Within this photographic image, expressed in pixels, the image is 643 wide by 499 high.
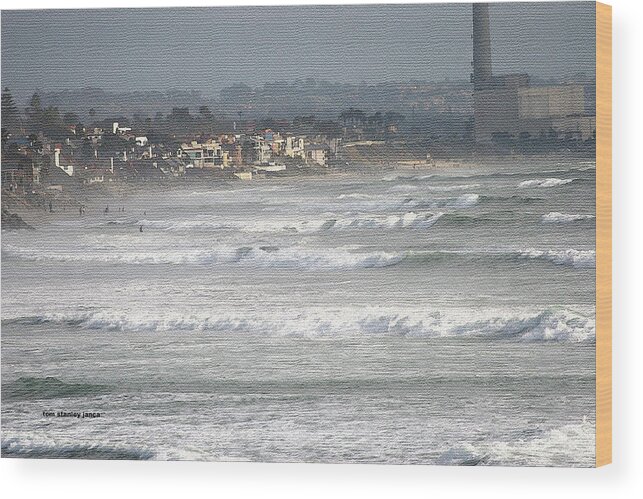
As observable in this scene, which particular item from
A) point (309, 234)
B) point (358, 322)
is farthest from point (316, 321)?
point (309, 234)

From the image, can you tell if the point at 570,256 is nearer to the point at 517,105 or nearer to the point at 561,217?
the point at 561,217

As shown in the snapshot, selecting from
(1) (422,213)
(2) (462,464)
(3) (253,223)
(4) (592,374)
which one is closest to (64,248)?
(3) (253,223)

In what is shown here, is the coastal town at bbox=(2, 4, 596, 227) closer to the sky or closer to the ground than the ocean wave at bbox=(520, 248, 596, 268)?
closer to the sky

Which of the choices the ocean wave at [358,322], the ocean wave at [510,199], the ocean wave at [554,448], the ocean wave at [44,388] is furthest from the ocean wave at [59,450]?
the ocean wave at [510,199]

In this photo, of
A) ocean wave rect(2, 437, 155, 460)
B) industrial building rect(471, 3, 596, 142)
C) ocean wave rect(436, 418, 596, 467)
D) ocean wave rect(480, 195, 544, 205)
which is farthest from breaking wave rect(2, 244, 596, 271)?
ocean wave rect(2, 437, 155, 460)

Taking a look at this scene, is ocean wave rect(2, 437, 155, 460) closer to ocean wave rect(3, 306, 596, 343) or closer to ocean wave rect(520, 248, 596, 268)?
ocean wave rect(3, 306, 596, 343)
